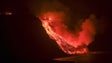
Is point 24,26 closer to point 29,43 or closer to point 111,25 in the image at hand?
point 29,43

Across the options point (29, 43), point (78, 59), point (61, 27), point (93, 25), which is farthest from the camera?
point (93, 25)

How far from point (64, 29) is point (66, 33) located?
0.37 feet

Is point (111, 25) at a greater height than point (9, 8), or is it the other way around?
point (9, 8)

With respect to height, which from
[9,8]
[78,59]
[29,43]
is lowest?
[78,59]

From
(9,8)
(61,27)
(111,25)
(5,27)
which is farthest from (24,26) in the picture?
(111,25)

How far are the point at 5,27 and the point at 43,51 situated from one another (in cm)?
85

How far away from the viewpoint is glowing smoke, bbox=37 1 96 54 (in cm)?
703

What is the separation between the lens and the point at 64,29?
8.42 metres

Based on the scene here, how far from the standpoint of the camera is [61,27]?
817 centimetres

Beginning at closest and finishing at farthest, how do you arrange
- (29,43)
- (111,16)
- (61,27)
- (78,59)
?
(29,43)
(78,59)
(61,27)
(111,16)

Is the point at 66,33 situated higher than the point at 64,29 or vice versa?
the point at 64,29

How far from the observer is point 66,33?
8438mm

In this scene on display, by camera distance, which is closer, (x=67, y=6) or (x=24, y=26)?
(x=24, y=26)

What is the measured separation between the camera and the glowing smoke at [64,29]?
23.1ft
